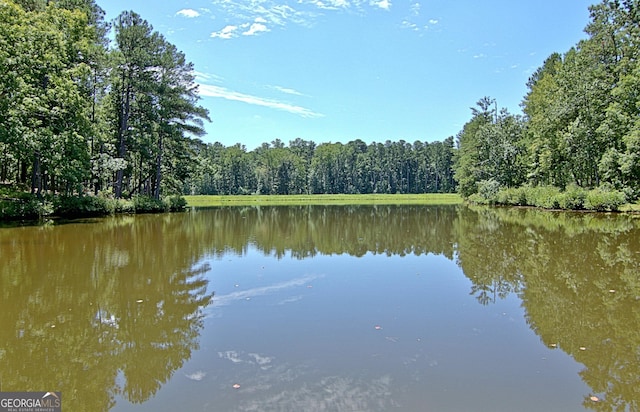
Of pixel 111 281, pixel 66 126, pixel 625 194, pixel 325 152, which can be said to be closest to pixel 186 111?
pixel 66 126

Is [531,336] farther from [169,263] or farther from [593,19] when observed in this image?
[593,19]

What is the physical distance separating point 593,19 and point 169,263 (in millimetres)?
35246

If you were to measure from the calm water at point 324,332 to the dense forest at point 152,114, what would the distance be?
13.2 metres

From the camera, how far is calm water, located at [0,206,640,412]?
3.69m

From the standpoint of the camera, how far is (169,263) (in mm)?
10375

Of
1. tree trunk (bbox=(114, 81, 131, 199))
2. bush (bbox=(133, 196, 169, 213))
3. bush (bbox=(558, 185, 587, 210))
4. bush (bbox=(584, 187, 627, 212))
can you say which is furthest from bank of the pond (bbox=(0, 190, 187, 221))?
bush (bbox=(584, 187, 627, 212))

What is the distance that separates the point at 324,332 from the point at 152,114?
29917 millimetres

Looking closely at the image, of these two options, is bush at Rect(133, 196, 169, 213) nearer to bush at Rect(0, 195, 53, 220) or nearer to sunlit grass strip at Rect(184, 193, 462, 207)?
bush at Rect(0, 195, 53, 220)

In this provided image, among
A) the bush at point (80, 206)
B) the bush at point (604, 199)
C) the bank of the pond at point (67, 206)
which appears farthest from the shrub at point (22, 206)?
the bush at point (604, 199)

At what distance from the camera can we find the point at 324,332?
525cm

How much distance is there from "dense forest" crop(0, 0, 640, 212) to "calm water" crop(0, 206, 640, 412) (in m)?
13.2

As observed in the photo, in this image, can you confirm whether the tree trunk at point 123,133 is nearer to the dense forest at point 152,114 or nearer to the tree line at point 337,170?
the dense forest at point 152,114

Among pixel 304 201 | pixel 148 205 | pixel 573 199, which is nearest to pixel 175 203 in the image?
pixel 148 205

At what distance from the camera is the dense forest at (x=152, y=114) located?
2062 centimetres
